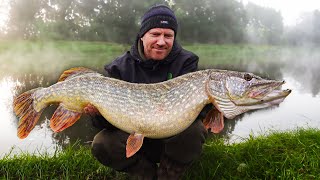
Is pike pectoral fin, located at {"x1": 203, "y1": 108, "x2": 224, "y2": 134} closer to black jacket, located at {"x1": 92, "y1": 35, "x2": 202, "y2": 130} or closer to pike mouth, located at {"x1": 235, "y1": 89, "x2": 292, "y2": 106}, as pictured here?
pike mouth, located at {"x1": 235, "y1": 89, "x2": 292, "y2": 106}

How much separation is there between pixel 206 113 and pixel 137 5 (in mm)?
37928

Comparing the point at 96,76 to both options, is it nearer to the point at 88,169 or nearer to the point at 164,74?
the point at 164,74

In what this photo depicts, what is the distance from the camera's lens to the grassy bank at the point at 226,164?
3148 millimetres

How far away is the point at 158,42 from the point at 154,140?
92 cm

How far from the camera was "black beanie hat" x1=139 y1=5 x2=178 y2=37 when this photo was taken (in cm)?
318

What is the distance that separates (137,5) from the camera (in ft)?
129

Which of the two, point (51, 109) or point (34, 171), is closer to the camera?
point (34, 171)

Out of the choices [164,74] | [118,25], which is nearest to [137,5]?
[118,25]

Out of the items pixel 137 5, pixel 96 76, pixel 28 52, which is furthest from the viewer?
pixel 137 5

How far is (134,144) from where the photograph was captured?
106 inches

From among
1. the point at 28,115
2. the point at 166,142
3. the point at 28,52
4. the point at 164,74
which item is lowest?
the point at 28,52

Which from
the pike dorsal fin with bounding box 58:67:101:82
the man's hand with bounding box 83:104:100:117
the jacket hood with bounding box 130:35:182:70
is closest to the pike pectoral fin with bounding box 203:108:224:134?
the jacket hood with bounding box 130:35:182:70

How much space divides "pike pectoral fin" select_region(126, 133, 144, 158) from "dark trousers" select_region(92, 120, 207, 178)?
1.00 feet

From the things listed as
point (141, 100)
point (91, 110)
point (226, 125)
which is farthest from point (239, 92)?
point (226, 125)
